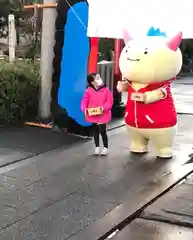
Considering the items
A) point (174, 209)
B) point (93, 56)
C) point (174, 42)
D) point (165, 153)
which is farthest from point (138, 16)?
point (174, 209)

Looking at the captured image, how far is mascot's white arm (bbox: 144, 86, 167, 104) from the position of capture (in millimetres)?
7617

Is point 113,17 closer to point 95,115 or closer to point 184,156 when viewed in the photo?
point 95,115

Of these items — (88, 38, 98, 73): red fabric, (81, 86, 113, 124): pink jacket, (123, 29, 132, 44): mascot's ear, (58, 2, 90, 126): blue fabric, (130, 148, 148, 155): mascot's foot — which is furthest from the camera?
(88, 38, 98, 73): red fabric

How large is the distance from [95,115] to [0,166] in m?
1.76

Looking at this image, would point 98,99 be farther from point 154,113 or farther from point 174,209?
point 174,209

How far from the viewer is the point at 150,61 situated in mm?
7473

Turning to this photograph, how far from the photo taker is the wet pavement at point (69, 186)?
204 inches

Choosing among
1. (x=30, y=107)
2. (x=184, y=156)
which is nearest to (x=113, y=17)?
(x=184, y=156)

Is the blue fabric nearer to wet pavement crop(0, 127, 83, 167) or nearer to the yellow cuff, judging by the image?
wet pavement crop(0, 127, 83, 167)

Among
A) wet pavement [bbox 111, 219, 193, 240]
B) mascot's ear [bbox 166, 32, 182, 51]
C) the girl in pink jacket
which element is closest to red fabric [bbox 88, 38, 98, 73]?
the girl in pink jacket

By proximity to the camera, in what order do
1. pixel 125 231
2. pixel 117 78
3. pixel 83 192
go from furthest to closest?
pixel 117 78
pixel 83 192
pixel 125 231

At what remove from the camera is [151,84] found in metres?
7.69

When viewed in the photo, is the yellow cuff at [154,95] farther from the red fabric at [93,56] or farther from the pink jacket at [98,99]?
the red fabric at [93,56]

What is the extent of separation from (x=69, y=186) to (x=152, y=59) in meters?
2.38
